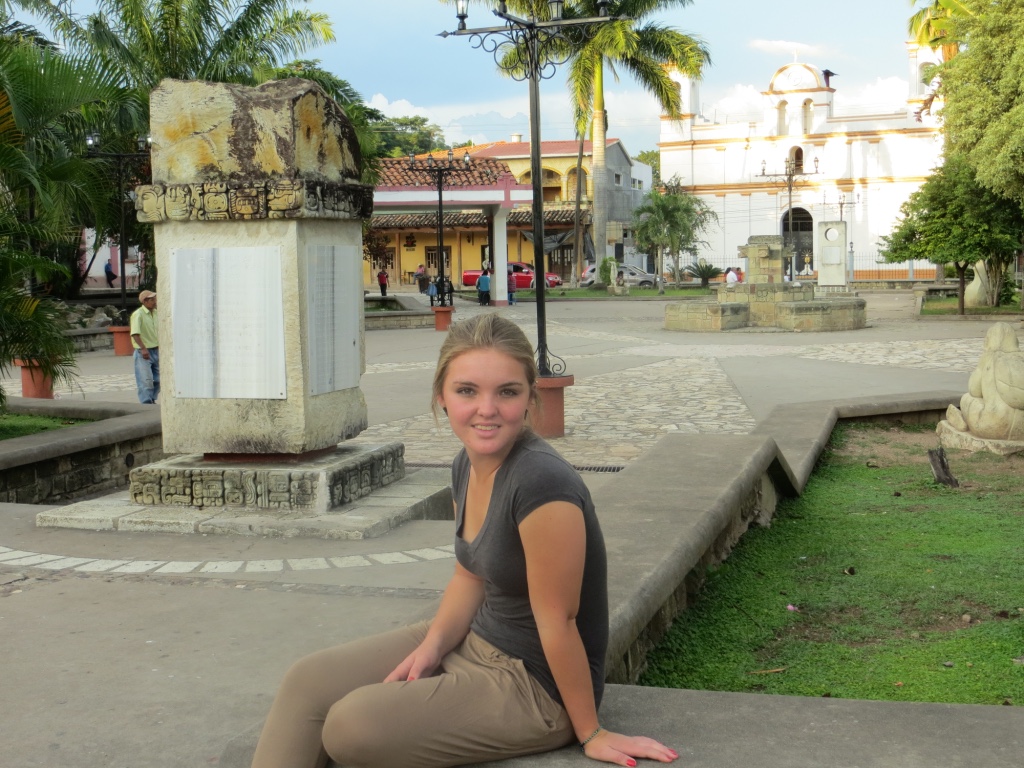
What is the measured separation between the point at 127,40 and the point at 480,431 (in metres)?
23.0

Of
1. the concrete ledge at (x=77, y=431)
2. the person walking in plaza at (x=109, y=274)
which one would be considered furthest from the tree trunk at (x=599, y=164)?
the concrete ledge at (x=77, y=431)

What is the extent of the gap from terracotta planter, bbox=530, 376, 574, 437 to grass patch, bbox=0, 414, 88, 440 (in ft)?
12.7

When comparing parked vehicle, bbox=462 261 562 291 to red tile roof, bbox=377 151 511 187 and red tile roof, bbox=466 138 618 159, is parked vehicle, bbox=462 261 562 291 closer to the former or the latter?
red tile roof, bbox=466 138 618 159

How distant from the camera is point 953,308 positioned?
95.3 ft

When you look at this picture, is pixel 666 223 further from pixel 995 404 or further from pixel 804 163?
pixel 995 404

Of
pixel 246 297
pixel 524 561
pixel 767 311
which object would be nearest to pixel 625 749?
pixel 524 561

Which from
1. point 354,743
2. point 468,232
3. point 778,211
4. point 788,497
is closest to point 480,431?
point 354,743

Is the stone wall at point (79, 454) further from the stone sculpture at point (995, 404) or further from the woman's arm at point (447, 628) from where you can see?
the stone sculpture at point (995, 404)

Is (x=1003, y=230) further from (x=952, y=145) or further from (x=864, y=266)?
(x=864, y=266)

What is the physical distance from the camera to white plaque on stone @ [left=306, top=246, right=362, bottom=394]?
20.5 ft

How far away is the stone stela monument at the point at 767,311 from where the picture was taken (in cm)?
2417

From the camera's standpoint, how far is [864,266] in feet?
178

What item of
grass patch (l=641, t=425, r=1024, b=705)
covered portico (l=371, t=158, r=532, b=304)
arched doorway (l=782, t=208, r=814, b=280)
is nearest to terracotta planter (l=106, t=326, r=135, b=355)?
covered portico (l=371, t=158, r=532, b=304)

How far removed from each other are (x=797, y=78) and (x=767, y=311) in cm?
3489
